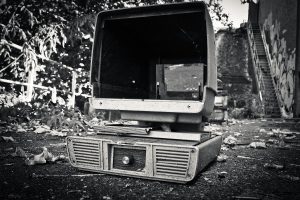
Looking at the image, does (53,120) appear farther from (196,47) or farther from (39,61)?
(196,47)

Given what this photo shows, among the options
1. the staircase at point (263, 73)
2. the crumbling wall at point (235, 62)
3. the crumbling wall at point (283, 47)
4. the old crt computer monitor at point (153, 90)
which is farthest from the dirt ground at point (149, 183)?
the crumbling wall at point (235, 62)

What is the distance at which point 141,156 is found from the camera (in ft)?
6.51

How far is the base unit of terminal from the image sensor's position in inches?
72.2

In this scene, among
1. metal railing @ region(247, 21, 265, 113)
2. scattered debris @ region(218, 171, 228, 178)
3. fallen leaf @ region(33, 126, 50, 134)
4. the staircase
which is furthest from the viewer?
metal railing @ region(247, 21, 265, 113)

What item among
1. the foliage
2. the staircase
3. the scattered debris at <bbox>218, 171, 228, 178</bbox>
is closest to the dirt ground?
the scattered debris at <bbox>218, 171, 228, 178</bbox>

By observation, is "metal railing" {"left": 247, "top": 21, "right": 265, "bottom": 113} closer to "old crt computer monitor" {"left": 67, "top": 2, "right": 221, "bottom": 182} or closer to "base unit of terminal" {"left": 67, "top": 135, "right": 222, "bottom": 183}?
"old crt computer monitor" {"left": 67, "top": 2, "right": 221, "bottom": 182}

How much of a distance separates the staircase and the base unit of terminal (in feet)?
38.3

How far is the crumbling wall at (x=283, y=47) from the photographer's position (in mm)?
11289

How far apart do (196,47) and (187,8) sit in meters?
0.85

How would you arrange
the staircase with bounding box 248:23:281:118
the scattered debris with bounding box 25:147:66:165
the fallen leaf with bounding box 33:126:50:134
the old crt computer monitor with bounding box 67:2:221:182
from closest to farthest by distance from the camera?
the old crt computer monitor with bounding box 67:2:221:182 → the scattered debris with bounding box 25:147:66:165 → the fallen leaf with bounding box 33:126:50:134 → the staircase with bounding box 248:23:281:118

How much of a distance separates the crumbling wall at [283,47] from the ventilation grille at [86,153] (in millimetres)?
11045

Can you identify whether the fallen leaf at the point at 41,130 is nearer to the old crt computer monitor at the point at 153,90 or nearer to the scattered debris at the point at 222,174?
the old crt computer monitor at the point at 153,90

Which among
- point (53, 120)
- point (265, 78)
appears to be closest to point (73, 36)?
point (53, 120)

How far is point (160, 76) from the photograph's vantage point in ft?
10.5
